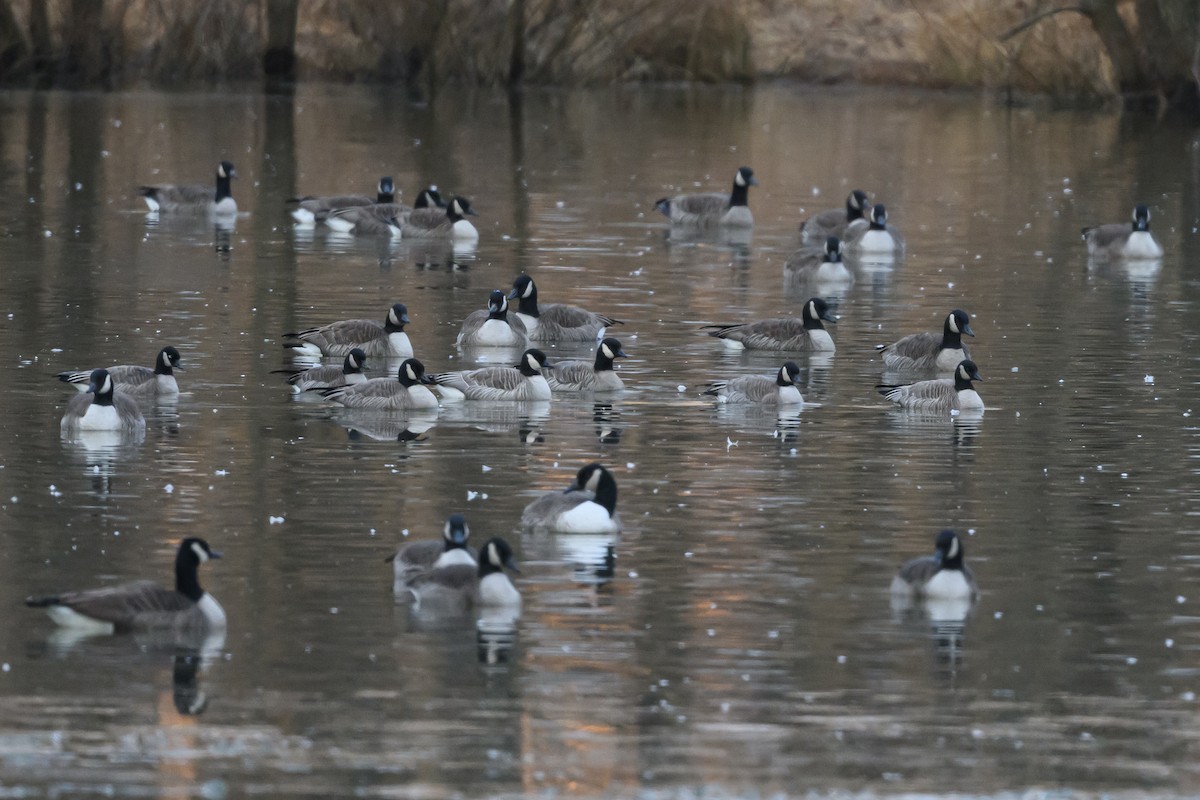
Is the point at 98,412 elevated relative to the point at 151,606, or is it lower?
elevated

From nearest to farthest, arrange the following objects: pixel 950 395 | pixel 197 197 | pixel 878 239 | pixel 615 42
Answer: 1. pixel 950 395
2. pixel 878 239
3. pixel 197 197
4. pixel 615 42

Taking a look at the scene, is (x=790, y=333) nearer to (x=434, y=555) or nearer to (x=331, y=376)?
(x=331, y=376)

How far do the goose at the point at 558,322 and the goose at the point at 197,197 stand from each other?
1156 centimetres

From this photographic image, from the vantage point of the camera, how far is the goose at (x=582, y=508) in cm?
1418

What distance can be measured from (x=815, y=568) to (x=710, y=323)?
35.1 feet

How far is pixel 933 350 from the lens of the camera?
69.3ft

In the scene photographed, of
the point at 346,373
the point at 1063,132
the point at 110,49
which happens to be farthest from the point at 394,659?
the point at 110,49

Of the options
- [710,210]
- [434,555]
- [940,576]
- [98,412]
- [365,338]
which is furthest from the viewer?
[710,210]

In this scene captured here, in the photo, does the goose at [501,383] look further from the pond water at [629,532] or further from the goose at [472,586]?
the goose at [472,586]

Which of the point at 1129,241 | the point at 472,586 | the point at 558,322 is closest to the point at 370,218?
the point at 558,322

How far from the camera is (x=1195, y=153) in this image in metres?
47.8

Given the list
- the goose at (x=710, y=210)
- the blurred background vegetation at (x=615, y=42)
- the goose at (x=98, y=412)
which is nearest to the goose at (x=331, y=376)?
the goose at (x=98, y=412)

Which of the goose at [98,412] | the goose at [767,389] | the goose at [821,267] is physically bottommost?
the goose at [98,412]

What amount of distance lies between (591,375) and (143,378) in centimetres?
387
